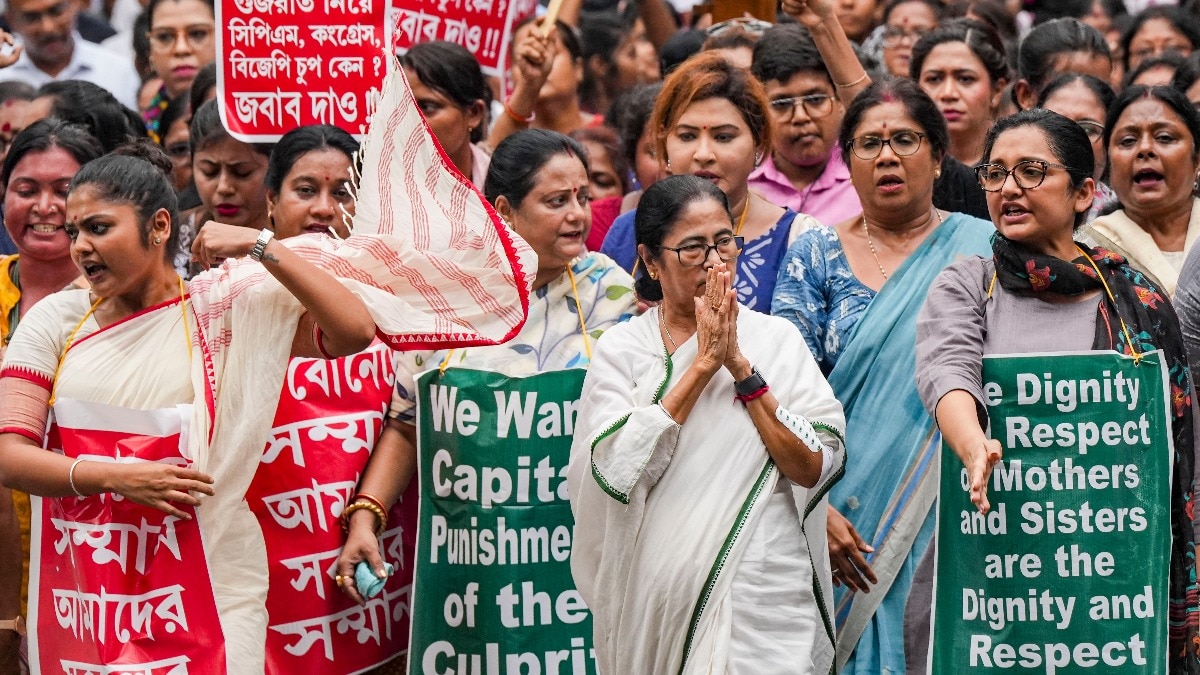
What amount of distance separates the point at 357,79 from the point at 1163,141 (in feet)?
8.36

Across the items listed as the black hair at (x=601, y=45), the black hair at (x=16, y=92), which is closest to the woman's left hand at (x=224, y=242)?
the black hair at (x=16, y=92)

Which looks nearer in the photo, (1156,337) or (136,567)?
(1156,337)

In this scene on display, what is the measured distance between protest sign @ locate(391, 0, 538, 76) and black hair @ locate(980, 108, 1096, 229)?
257 cm

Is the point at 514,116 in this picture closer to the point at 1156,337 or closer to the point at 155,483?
the point at 155,483

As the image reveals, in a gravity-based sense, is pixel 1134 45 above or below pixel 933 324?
above

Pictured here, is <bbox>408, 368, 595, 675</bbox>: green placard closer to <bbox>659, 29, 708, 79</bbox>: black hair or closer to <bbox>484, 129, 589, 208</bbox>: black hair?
<bbox>484, 129, 589, 208</bbox>: black hair

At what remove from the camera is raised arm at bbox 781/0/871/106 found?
584 cm

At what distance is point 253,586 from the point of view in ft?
15.5

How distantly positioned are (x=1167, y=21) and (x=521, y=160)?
405 cm

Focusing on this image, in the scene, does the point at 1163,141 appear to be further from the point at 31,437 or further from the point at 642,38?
the point at 642,38

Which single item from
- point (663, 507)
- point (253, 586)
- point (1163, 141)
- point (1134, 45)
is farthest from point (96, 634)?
point (1134, 45)

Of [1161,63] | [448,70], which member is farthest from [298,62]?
[1161,63]

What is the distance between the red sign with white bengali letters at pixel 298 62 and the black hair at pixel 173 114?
1270 millimetres

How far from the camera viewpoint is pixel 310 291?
14.4 feet
